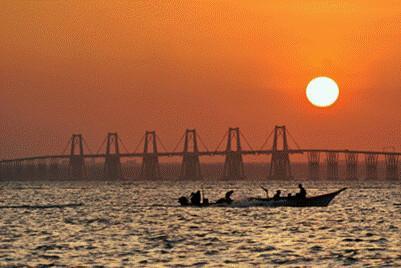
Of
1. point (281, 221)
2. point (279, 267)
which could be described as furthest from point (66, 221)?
point (279, 267)

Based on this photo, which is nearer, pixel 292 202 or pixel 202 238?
pixel 202 238

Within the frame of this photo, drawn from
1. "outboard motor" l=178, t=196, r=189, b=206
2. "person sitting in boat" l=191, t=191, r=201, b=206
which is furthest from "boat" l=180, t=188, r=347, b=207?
"outboard motor" l=178, t=196, r=189, b=206

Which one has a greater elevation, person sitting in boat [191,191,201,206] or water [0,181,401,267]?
person sitting in boat [191,191,201,206]

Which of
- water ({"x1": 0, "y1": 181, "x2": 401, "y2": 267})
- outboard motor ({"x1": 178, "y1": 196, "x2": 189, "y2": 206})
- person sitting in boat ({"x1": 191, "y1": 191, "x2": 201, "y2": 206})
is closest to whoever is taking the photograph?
water ({"x1": 0, "y1": 181, "x2": 401, "y2": 267})

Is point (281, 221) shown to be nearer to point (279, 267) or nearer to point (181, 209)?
point (181, 209)

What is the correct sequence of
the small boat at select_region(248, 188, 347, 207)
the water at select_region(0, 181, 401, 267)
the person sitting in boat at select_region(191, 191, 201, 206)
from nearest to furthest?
1. the water at select_region(0, 181, 401, 267)
2. the small boat at select_region(248, 188, 347, 207)
3. the person sitting in boat at select_region(191, 191, 201, 206)

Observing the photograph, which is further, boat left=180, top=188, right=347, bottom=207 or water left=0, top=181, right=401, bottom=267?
boat left=180, top=188, right=347, bottom=207

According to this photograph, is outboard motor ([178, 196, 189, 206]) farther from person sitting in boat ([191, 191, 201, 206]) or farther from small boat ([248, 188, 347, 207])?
small boat ([248, 188, 347, 207])

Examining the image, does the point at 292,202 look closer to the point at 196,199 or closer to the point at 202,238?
the point at 196,199

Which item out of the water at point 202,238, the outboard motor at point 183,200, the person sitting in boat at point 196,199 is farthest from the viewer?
the outboard motor at point 183,200

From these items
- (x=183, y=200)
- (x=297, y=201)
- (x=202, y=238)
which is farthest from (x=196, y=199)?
(x=202, y=238)

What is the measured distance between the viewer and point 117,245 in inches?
1575

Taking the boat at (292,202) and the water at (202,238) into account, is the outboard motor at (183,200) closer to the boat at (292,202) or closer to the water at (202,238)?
the boat at (292,202)

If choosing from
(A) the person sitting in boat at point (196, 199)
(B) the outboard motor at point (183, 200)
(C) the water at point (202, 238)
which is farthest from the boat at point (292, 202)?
(C) the water at point (202, 238)
